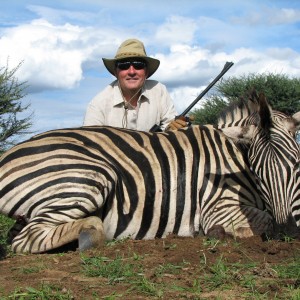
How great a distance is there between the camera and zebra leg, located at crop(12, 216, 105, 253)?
12.7ft

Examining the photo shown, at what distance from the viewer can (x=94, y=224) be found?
4031 millimetres

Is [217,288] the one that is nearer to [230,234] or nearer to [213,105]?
[230,234]

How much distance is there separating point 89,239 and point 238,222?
120cm

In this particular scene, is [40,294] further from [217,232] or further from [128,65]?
[128,65]

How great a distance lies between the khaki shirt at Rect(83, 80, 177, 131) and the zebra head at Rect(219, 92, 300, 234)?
1.85m

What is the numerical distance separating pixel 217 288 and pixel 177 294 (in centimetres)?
22

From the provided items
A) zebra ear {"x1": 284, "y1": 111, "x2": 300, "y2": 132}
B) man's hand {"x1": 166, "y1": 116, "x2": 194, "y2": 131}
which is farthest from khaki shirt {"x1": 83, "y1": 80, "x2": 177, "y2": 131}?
zebra ear {"x1": 284, "y1": 111, "x2": 300, "y2": 132}

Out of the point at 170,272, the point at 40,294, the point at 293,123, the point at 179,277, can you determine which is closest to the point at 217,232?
the point at 293,123

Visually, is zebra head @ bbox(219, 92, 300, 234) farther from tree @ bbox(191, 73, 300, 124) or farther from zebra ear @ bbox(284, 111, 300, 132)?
tree @ bbox(191, 73, 300, 124)

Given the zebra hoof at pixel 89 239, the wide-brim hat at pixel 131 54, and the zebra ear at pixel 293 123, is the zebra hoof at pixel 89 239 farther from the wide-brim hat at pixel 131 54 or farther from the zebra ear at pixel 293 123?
the wide-brim hat at pixel 131 54

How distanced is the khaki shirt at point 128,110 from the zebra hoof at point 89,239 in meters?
2.40

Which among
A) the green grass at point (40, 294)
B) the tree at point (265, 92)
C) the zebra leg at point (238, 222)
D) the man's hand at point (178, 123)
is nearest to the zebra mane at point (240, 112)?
the man's hand at point (178, 123)

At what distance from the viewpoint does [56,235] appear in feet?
13.1

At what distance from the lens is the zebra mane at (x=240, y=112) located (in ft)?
15.9
